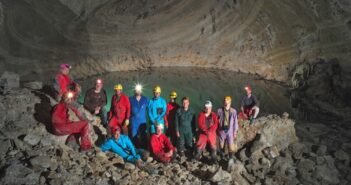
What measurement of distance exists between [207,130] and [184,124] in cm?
60

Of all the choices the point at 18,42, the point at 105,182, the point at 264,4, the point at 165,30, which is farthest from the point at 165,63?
the point at 105,182

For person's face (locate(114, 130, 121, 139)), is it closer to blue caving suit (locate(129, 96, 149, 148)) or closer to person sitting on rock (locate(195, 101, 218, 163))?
blue caving suit (locate(129, 96, 149, 148))

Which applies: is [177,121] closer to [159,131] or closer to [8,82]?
[159,131]

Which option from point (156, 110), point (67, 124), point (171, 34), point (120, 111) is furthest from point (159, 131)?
point (171, 34)

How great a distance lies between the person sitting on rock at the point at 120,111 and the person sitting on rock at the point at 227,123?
2.39m

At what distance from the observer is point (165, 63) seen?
28469 millimetres

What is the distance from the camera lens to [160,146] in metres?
9.66

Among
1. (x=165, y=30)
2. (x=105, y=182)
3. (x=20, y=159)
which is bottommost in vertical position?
(x=105, y=182)

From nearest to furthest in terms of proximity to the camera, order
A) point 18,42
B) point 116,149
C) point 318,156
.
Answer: point 116,149 < point 318,156 < point 18,42

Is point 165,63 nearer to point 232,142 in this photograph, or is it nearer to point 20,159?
point 232,142

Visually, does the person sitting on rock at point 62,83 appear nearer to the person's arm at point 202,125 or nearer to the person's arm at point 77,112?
the person's arm at point 77,112

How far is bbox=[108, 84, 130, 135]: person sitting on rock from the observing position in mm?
9914

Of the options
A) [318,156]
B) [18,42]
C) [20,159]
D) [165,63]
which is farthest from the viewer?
[165,63]

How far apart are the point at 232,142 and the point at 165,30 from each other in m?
19.4
